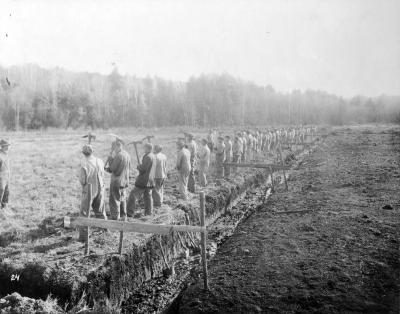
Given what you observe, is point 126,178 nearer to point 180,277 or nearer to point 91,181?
point 91,181

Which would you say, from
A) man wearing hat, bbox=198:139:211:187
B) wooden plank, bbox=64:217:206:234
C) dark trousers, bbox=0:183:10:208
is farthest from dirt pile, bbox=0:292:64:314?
man wearing hat, bbox=198:139:211:187

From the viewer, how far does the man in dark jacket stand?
26.9 ft

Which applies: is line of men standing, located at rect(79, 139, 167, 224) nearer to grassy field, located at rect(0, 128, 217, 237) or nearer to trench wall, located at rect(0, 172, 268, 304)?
trench wall, located at rect(0, 172, 268, 304)

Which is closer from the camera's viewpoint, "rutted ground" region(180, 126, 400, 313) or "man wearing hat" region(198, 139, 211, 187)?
"rutted ground" region(180, 126, 400, 313)

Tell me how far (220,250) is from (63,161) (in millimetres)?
11392

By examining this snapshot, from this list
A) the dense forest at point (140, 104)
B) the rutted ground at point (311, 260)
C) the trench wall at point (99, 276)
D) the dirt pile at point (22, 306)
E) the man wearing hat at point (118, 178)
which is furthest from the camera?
the dense forest at point (140, 104)

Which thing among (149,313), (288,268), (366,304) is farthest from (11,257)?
(366,304)

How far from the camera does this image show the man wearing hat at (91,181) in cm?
640

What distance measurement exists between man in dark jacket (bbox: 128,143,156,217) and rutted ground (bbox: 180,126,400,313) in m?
2.08

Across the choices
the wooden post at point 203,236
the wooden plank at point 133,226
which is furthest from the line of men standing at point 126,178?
the wooden post at point 203,236

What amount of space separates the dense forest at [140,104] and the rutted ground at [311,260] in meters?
32.7

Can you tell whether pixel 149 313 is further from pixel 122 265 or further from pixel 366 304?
pixel 366 304

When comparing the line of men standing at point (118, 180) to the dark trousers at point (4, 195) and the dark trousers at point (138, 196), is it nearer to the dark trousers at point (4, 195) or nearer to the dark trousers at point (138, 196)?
the dark trousers at point (138, 196)

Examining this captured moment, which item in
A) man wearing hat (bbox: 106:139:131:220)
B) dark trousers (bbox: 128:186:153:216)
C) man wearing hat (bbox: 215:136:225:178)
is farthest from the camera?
man wearing hat (bbox: 215:136:225:178)
